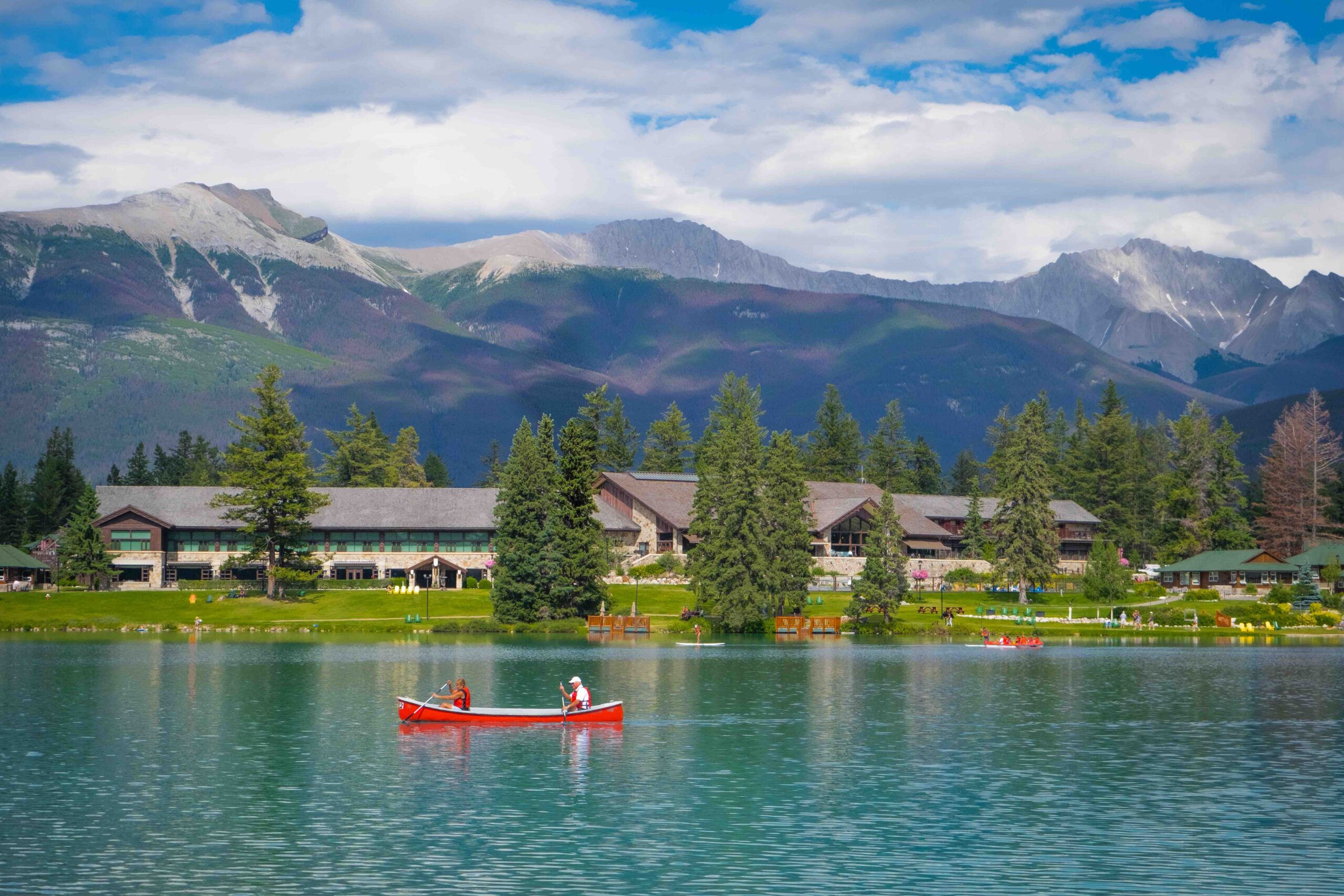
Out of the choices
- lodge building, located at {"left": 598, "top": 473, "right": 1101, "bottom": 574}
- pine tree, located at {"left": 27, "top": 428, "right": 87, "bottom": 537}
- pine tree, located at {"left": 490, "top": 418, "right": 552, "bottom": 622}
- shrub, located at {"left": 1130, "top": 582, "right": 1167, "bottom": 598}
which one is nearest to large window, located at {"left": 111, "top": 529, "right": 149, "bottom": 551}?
pine tree, located at {"left": 27, "top": 428, "right": 87, "bottom": 537}

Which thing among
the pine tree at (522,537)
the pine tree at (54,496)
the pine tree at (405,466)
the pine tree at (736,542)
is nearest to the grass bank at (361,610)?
the pine tree at (522,537)

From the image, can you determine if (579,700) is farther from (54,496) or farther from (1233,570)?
(54,496)

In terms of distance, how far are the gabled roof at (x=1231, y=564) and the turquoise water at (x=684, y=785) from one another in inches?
2415

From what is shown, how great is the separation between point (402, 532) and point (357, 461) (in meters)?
34.5

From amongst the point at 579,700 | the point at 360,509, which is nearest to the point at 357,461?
the point at 360,509

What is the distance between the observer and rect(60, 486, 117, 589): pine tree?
400 feet

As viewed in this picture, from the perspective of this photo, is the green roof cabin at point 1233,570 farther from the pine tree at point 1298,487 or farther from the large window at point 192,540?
the large window at point 192,540

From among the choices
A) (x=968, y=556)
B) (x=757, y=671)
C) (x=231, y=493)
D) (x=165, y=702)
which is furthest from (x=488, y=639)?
(x=968, y=556)

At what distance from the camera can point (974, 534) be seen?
5625 inches

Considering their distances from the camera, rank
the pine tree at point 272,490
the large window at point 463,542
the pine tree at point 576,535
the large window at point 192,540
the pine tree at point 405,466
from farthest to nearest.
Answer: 1. the pine tree at point 405,466
2. the large window at point 463,542
3. the large window at point 192,540
4. the pine tree at point 272,490
5. the pine tree at point 576,535

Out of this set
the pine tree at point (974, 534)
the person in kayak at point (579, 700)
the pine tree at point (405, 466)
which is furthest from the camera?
the pine tree at point (405, 466)

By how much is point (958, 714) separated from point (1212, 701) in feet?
42.2

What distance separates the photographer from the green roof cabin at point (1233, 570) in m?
127

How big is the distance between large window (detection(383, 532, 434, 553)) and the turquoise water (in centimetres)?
6327
